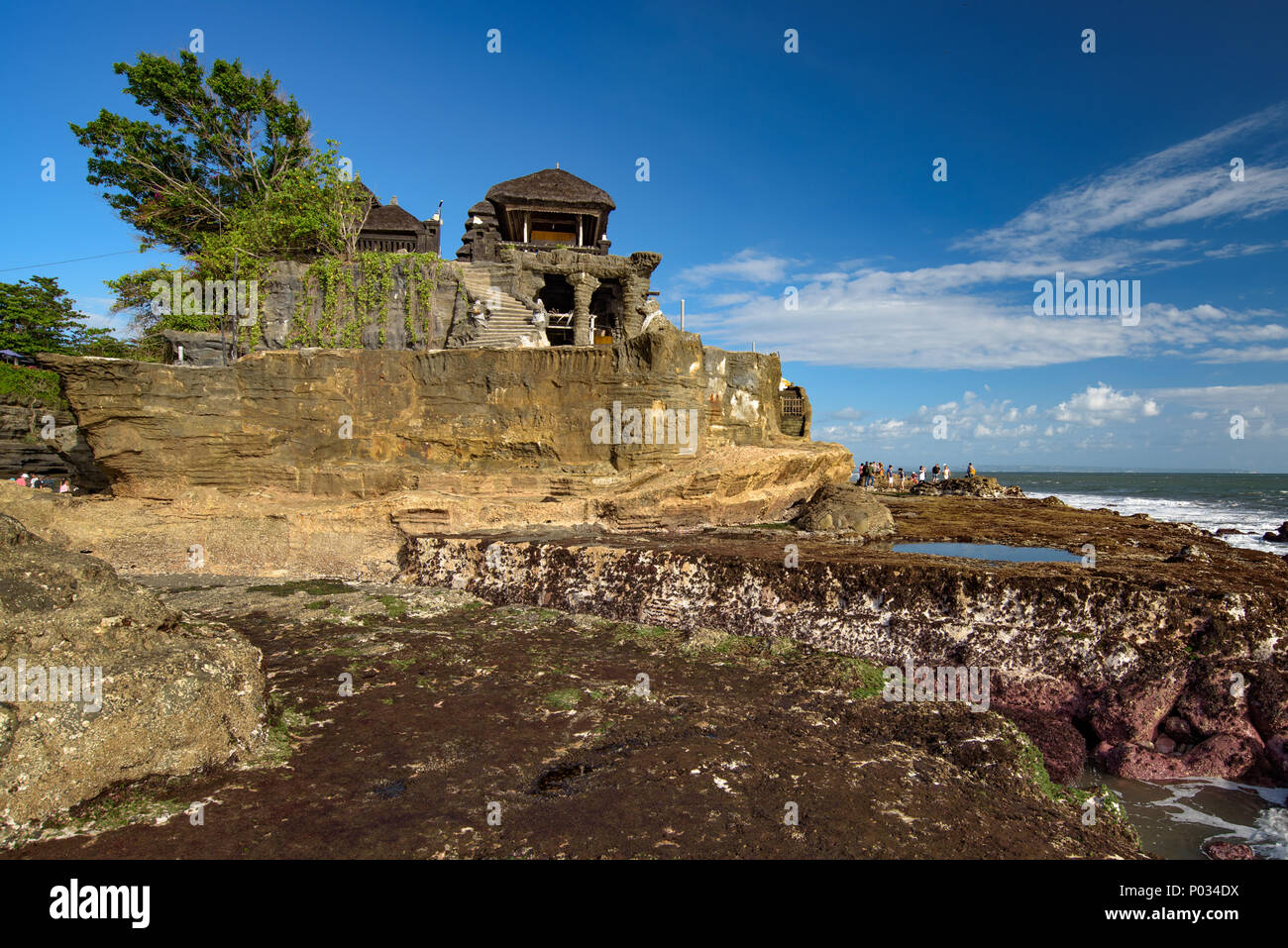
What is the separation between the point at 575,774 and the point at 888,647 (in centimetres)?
319

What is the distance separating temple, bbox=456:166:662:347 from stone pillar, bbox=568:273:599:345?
0.04 m

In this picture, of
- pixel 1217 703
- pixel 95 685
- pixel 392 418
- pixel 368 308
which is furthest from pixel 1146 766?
pixel 368 308

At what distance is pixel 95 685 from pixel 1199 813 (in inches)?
274

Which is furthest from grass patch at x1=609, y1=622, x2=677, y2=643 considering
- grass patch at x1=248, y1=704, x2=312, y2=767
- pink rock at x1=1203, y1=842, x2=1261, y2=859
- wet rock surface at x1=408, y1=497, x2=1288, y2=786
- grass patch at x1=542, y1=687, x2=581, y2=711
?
pink rock at x1=1203, y1=842, x2=1261, y2=859

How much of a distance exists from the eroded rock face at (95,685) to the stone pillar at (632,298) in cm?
2118

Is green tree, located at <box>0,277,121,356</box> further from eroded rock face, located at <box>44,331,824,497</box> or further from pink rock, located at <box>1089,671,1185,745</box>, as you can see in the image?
pink rock, located at <box>1089,671,1185,745</box>

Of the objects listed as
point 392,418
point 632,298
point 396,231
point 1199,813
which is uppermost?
point 396,231

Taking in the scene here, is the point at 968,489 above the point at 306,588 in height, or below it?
above

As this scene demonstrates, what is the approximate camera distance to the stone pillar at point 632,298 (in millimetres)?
24156

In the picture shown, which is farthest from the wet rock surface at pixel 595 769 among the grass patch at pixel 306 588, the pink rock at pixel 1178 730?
the pink rock at pixel 1178 730

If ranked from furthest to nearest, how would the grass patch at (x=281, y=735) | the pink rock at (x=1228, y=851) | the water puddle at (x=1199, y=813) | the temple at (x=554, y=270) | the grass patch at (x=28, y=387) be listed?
the grass patch at (x=28, y=387), the temple at (x=554, y=270), the water puddle at (x=1199, y=813), the pink rock at (x=1228, y=851), the grass patch at (x=281, y=735)

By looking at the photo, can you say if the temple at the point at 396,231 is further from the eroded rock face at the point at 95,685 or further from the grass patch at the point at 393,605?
the eroded rock face at the point at 95,685

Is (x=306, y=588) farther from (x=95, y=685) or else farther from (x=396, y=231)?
(x=396, y=231)

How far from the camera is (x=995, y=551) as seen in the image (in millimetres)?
7641
